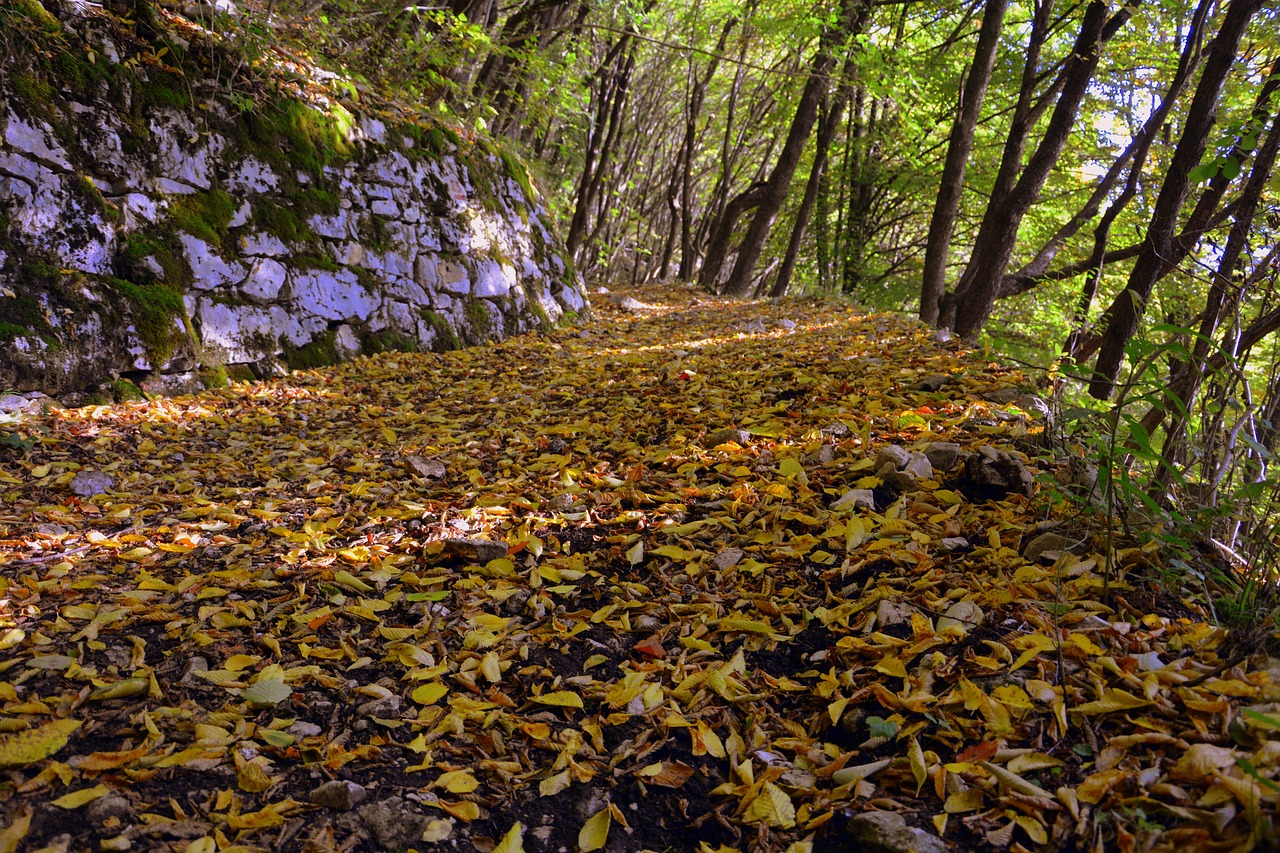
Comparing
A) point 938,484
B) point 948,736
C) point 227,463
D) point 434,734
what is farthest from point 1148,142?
point 227,463

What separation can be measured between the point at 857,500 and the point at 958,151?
5.03 meters

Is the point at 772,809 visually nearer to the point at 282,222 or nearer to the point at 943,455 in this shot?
the point at 943,455

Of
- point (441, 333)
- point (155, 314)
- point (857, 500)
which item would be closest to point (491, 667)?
point (857, 500)

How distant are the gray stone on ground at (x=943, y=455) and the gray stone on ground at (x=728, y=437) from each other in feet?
2.74

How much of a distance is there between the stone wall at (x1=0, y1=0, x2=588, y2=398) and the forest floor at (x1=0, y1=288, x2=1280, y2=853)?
2.30 ft

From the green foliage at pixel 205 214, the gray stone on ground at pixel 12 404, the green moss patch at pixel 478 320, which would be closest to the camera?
the gray stone on ground at pixel 12 404

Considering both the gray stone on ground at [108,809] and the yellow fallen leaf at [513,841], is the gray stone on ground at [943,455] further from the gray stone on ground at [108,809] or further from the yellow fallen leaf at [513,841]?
the gray stone on ground at [108,809]

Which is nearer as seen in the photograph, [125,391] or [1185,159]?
[1185,159]

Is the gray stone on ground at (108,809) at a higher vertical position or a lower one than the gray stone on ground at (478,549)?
lower

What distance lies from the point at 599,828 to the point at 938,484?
6.34 ft

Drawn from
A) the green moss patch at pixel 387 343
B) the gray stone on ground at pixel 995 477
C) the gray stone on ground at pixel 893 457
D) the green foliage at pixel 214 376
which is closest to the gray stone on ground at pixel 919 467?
the gray stone on ground at pixel 893 457

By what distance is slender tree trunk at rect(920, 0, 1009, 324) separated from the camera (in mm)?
6164

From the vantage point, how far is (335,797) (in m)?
1.62

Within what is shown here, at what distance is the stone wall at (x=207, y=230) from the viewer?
155 inches
